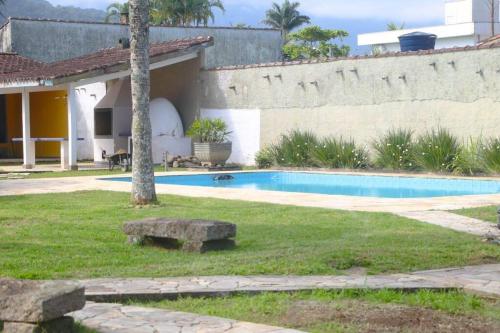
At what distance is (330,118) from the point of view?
23.9 metres

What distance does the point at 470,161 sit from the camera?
20.0m

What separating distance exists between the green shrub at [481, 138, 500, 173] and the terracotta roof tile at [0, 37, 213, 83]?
1009 centimetres

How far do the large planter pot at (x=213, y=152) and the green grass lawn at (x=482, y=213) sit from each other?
12345 mm

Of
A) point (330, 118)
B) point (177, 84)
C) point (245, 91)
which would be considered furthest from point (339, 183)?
point (177, 84)

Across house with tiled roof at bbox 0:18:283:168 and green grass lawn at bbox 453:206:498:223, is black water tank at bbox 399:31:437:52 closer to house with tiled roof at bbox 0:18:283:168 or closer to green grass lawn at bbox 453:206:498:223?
house with tiled roof at bbox 0:18:283:168

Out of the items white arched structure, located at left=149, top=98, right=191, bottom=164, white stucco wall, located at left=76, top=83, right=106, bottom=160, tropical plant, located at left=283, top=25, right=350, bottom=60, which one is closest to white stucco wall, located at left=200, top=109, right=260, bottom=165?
white arched structure, located at left=149, top=98, right=191, bottom=164

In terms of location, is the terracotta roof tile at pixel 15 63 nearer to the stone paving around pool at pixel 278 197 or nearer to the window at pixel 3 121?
the window at pixel 3 121

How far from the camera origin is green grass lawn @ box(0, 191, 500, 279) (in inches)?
311

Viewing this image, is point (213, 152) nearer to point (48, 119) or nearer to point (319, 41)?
point (48, 119)

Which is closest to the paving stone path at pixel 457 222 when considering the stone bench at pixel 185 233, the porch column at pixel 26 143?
the stone bench at pixel 185 233

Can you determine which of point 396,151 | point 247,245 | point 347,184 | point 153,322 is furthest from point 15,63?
point 153,322

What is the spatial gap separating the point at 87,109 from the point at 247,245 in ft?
67.5

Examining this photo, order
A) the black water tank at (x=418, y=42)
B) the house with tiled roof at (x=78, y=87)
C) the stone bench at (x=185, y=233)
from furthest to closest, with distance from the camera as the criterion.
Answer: the black water tank at (x=418, y=42)
the house with tiled roof at (x=78, y=87)
the stone bench at (x=185, y=233)

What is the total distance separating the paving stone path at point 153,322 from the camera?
563 cm
